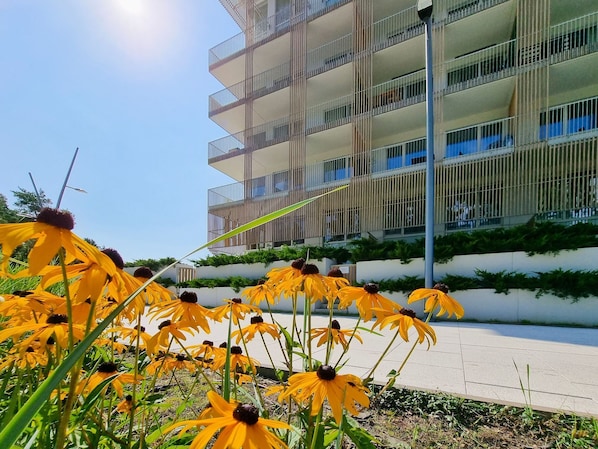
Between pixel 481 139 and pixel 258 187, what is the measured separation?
10.0m

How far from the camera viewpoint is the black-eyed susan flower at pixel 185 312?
102 cm

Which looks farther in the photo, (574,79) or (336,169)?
(336,169)

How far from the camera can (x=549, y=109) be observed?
30.3 feet

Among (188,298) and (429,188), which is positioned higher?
(429,188)

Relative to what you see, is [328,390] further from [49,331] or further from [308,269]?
[49,331]

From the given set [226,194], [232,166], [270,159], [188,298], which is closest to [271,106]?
[270,159]

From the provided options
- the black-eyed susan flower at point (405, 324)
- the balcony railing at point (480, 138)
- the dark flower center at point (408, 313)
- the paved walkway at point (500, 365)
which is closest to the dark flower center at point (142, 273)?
the black-eyed susan flower at point (405, 324)

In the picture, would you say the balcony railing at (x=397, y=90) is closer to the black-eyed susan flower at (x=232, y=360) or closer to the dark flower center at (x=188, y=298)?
the black-eyed susan flower at (x=232, y=360)

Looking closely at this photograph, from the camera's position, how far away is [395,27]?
12.7 meters

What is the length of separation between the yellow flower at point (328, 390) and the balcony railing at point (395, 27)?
13.7m

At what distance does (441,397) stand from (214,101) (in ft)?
59.8

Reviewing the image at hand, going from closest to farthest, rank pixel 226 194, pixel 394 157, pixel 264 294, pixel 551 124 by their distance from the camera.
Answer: pixel 264 294
pixel 551 124
pixel 394 157
pixel 226 194

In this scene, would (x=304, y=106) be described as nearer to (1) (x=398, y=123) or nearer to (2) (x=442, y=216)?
(1) (x=398, y=123)

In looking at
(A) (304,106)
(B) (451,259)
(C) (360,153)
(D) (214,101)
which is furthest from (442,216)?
(D) (214,101)
